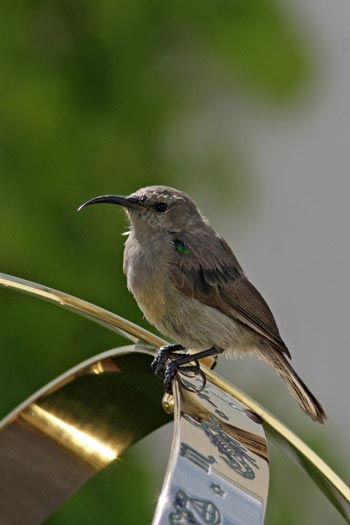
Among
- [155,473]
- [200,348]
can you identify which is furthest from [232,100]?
[200,348]

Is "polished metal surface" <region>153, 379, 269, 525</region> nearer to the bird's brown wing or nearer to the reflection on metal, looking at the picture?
the reflection on metal

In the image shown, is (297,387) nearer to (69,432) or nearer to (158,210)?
(158,210)

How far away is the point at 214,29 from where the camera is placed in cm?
500

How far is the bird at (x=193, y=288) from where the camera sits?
10.2 ft

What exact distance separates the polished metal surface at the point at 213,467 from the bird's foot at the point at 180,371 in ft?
0.36

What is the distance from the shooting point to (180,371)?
2527 mm

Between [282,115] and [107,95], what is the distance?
1.02 m

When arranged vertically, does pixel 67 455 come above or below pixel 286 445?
below

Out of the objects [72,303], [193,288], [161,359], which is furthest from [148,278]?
[72,303]

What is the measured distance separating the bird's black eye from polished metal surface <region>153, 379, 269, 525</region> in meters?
1.15

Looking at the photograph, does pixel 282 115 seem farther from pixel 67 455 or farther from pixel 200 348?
pixel 67 455

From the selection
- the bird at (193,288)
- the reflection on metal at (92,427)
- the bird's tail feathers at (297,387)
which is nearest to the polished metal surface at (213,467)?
the reflection on metal at (92,427)

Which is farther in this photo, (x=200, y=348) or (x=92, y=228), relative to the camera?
(x=92, y=228)

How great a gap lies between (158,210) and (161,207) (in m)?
0.02
